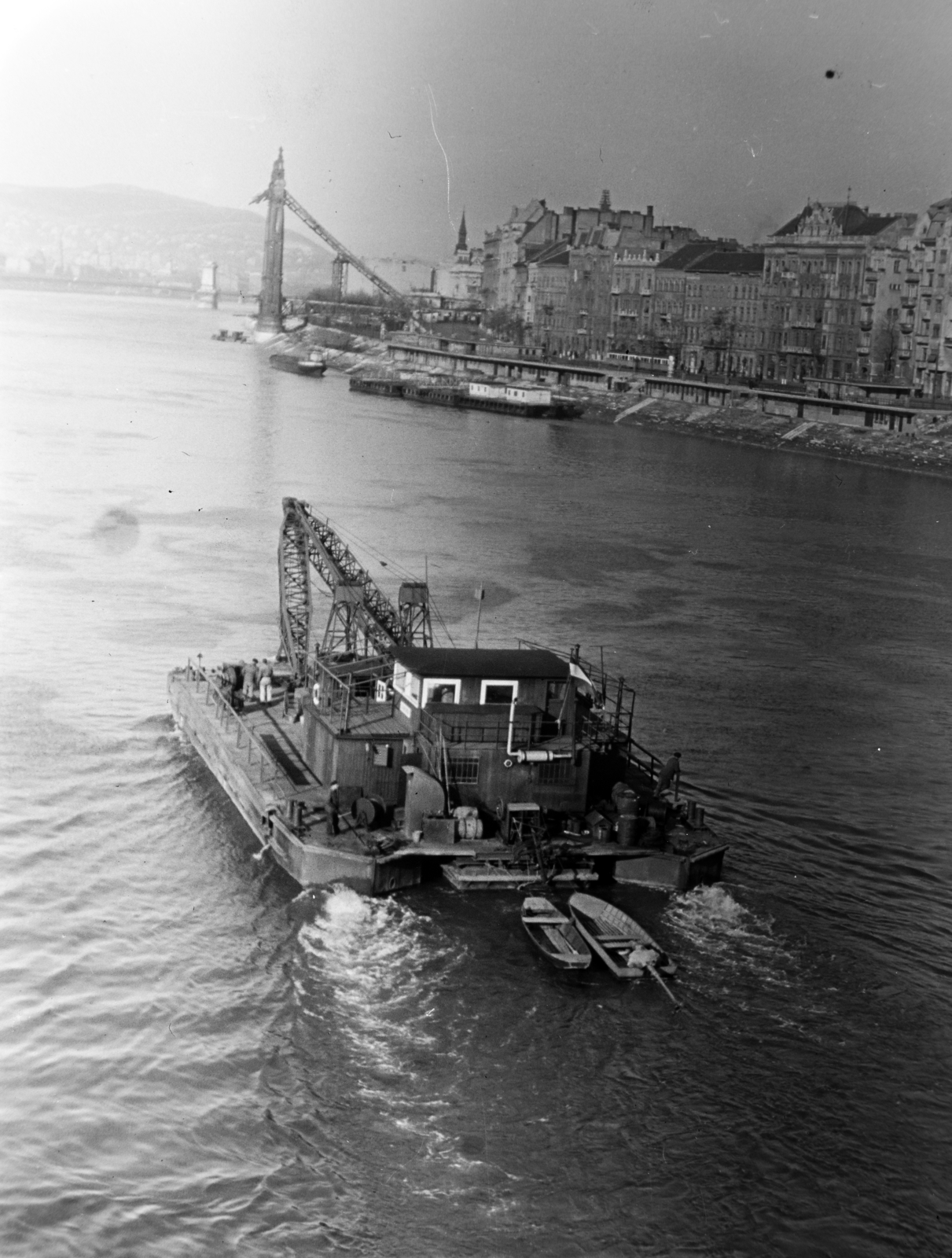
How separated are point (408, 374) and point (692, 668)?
284 feet

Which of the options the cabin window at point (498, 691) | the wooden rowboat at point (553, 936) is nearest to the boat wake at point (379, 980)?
the wooden rowboat at point (553, 936)

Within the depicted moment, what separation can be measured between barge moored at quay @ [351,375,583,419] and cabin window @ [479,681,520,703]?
7353cm

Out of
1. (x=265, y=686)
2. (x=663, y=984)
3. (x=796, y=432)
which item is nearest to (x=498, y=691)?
(x=663, y=984)

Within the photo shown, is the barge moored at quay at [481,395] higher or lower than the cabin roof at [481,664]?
lower

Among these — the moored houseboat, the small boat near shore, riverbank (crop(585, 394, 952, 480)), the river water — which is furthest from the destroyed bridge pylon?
the river water

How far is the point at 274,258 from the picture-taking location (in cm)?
17212

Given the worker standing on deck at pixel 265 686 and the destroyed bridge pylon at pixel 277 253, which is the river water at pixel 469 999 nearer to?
the worker standing on deck at pixel 265 686

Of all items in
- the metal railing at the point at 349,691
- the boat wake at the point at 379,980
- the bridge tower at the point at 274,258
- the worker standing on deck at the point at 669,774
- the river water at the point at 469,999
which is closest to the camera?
the river water at the point at 469,999

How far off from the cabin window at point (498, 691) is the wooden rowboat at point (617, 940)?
8.60 ft

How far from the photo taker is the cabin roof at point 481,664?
19453 millimetres

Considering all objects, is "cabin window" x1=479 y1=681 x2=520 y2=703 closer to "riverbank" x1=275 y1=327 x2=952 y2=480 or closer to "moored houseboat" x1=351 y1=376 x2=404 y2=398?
"riverbank" x1=275 y1=327 x2=952 y2=480

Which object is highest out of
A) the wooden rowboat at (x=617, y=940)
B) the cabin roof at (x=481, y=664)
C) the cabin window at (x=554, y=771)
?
the cabin roof at (x=481, y=664)

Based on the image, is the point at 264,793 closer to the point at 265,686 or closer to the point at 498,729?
the point at 498,729

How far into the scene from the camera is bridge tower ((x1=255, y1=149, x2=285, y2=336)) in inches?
6383
